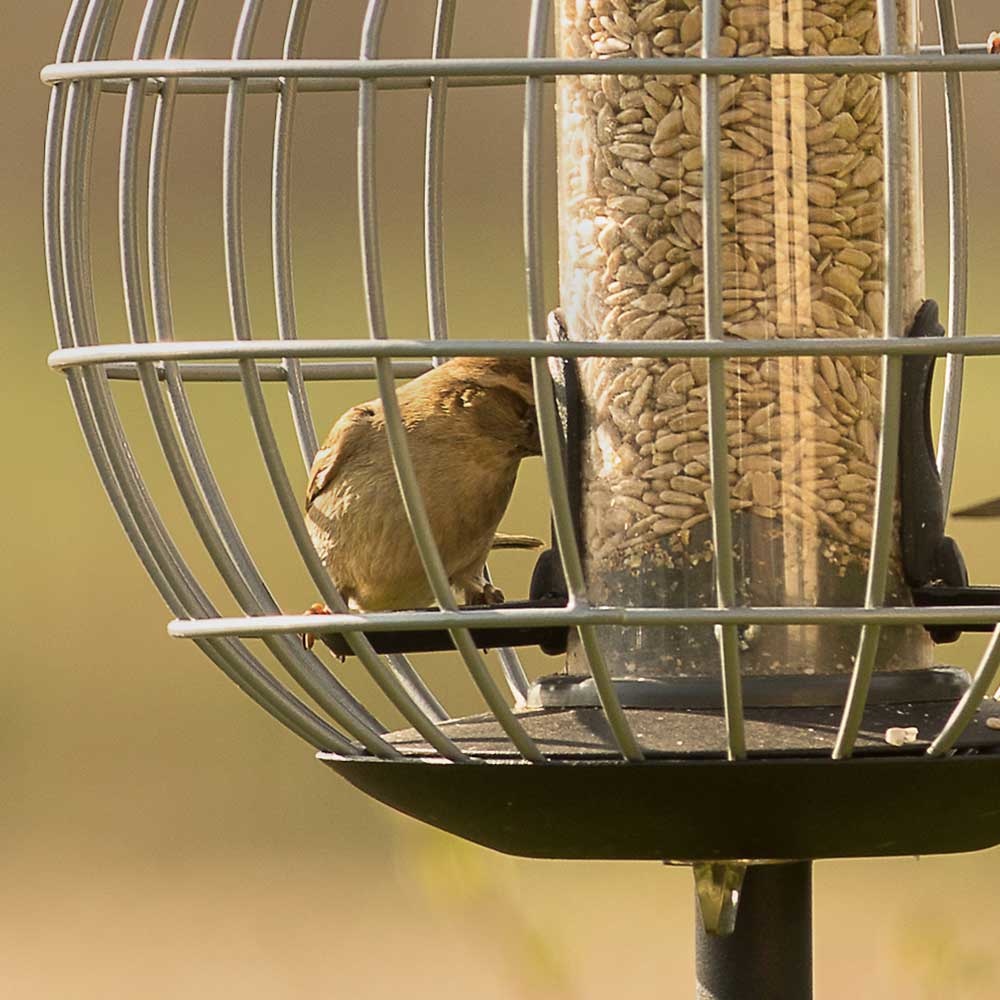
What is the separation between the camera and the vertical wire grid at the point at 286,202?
264 centimetres

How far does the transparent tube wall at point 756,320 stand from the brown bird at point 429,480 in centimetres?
34

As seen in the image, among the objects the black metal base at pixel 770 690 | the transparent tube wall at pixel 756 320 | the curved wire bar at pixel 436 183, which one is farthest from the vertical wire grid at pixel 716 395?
the curved wire bar at pixel 436 183

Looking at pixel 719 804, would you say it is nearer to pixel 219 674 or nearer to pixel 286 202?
pixel 286 202

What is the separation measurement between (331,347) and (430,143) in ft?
3.33

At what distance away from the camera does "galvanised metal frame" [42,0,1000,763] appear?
197cm

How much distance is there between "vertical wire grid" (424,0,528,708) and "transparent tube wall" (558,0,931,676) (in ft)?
1.57

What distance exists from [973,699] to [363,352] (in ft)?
1.99

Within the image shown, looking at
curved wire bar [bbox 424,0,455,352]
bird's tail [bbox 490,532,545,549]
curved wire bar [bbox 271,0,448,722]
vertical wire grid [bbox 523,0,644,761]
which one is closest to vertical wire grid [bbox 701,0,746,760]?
vertical wire grid [bbox 523,0,644,761]

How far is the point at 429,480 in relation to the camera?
281 cm

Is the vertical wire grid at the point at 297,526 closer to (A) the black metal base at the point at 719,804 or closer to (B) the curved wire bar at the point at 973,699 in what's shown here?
(A) the black metal base at the point at 719,804

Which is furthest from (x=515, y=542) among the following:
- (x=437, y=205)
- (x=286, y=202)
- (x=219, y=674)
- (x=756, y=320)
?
(x=219, y=674)

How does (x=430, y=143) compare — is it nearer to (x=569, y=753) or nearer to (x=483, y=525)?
(x=483, y=525)

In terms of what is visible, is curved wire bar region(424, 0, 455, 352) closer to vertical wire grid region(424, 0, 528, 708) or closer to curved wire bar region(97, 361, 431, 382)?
vertical wire grid region(424, 0, 528, 708)

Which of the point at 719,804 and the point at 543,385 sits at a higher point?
the point at 543,385
